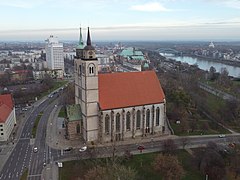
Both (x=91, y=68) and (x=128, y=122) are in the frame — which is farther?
(x=128, y=122)

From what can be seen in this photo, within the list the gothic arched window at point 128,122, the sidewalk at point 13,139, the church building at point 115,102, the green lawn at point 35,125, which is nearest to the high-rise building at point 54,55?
the sidewalk at point 13,139

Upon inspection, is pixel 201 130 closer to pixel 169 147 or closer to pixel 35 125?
pixel 169 147

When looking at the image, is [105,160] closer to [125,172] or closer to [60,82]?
[125,172]

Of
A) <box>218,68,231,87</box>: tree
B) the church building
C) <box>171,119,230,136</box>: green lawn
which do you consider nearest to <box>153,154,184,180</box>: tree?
the church building

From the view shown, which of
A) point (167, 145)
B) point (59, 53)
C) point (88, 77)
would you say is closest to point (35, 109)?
point (88, 77)

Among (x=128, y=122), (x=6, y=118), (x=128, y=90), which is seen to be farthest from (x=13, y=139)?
(x=128, y=90)

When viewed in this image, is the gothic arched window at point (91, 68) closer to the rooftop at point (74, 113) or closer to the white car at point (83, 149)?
the rooftop at point (74, 113)
